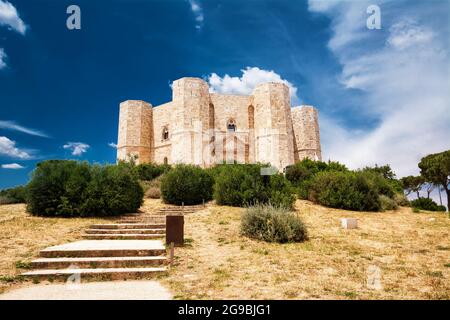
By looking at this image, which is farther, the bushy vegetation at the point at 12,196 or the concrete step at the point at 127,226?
the bushy vegetation at the point at 12,196

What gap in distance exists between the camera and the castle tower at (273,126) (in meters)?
26.6

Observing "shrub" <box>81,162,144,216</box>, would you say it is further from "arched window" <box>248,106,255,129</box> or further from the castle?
"arched window" <box>248,106,255,129</box>

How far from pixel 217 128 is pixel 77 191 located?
19392 millimetres

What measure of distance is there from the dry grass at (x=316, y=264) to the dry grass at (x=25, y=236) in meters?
2.76

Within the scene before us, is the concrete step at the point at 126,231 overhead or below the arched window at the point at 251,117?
below

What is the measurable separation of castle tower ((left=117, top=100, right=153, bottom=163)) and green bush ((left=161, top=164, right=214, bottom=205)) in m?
15.9

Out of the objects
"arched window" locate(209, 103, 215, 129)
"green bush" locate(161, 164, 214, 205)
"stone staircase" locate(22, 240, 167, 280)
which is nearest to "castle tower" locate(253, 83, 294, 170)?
"arched window" locate(209, 103, 215, 129)

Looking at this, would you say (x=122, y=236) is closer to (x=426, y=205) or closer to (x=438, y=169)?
(x=426, y=205)

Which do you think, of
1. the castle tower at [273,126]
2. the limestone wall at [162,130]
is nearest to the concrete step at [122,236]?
the castle tower at [273,126]

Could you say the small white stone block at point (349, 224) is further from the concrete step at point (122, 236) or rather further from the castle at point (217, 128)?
the castle at point (217, 128)

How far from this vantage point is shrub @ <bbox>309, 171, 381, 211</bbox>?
1242 centimetres

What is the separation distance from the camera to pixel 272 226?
22.5 feet
